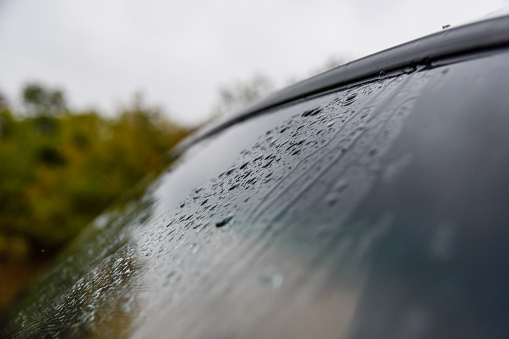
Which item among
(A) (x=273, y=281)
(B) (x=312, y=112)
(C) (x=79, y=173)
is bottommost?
(A) (x=273, y=281)

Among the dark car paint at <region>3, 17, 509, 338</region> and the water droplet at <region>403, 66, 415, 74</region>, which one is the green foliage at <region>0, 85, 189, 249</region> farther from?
the water droplet at <region>403, 66, 415, 74</region>

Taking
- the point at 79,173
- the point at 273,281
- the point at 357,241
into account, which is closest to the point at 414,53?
the point at 357,241

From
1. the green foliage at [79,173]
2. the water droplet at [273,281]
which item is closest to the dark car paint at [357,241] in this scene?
the water droplet at [273,281]

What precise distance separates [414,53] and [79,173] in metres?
14.9

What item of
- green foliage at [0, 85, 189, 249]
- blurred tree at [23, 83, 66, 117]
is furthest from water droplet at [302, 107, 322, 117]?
blurred tree at [23, 83, 66, 117]

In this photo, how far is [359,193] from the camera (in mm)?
598

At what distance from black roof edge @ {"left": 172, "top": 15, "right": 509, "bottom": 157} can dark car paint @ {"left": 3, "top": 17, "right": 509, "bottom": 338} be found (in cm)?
3

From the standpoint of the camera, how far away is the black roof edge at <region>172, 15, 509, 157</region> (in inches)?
28.3

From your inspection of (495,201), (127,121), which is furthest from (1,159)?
(495,201)

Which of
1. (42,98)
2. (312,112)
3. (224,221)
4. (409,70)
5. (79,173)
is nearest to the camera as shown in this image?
(224,221)

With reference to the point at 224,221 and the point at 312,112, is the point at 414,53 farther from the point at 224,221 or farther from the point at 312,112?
the point at 224,221

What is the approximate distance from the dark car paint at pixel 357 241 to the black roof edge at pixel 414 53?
0.03m

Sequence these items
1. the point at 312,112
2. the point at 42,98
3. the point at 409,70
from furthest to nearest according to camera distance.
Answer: the point at 42,98
the point at 312,112
the point at 409,70

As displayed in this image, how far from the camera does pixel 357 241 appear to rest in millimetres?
519
